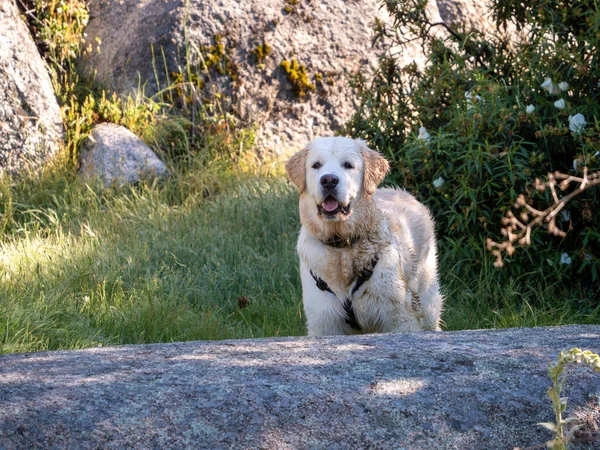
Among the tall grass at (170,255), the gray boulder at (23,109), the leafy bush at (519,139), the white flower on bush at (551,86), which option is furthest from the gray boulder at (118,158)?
the white flower on bush at (551,86)

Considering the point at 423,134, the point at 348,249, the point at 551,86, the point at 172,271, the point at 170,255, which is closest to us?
the point at 348,249

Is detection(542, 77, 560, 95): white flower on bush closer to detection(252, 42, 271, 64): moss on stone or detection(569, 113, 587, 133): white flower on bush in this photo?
detection(569, 113, 587, 133): white flower on bush

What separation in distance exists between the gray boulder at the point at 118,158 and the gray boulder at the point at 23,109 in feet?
1.12

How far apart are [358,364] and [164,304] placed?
105 inches

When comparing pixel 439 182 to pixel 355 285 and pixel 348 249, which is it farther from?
pixel 355 285

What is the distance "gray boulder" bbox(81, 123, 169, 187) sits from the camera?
294 inches

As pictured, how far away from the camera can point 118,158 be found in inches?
296

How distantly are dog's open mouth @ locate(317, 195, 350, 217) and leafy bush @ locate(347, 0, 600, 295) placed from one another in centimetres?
129

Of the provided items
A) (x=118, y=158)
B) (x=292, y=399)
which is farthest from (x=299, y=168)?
(x=118, y=158)

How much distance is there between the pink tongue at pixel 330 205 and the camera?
4.46m

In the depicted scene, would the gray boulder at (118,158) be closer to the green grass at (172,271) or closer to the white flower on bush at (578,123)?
the green grass at (172,271)

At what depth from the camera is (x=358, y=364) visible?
259 centimetres

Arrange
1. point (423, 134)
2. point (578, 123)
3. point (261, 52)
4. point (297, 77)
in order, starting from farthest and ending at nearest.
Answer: point (297, 77)
point (261, 52)
point (423, 134)
point (578, 123)

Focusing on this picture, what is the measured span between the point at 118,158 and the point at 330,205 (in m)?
3.60
